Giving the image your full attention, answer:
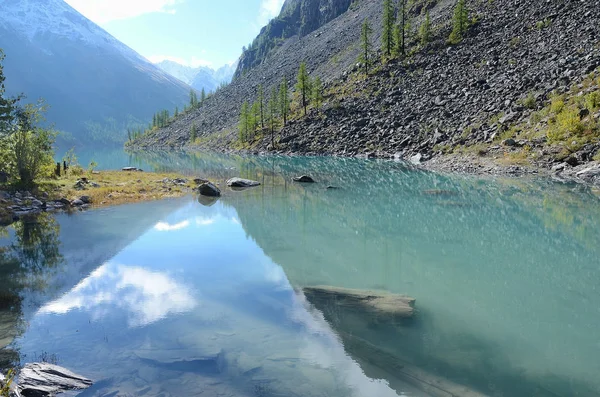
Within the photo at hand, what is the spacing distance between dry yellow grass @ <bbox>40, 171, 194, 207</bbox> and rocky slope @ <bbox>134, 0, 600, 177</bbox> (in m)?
40.1

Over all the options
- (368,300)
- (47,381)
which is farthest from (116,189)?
(47,381)

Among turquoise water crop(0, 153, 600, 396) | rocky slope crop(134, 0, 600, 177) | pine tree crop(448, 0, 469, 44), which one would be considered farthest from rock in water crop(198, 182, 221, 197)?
pine tree crop(448, 0, 469, 44)

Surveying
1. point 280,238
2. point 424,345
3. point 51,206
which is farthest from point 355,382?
point 51,206

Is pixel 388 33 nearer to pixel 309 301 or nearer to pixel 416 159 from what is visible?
pixel 416 159

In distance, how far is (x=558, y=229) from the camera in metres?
24.2

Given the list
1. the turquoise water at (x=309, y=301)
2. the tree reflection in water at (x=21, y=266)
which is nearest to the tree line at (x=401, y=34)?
the turquoise water at (x=309, y=301)

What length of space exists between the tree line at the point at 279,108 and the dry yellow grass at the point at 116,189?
6049 centimetres

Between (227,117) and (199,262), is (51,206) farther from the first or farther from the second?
(227,117)

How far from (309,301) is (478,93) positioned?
67.1 metres

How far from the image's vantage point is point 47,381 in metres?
9.23

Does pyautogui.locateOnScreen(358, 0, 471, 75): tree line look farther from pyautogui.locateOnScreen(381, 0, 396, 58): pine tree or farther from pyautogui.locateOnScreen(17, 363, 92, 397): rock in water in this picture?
pyautogui.locateOnScreen(17, 363, 92, 397): rock in water

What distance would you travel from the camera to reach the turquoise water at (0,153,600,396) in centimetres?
998

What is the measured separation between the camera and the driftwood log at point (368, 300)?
13359 mm

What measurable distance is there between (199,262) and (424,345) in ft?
41.2
